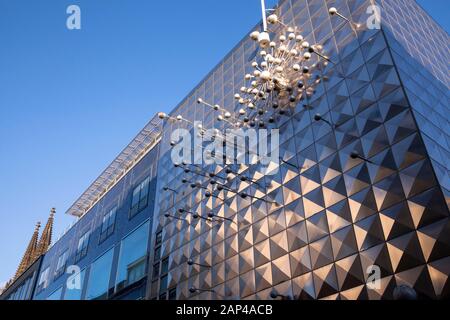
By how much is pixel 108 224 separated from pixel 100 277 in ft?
17.9

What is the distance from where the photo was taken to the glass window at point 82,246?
149ft

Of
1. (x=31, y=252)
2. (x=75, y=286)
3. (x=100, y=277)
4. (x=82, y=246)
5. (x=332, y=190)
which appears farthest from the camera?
(x=31, y=252)

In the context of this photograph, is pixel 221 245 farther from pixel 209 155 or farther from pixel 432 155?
pixel 432 155

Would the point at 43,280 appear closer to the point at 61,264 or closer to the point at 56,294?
the point at 61,264

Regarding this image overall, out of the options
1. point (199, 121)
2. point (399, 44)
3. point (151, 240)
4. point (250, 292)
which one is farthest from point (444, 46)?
point (151, 240)

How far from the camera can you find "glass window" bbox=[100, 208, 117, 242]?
40.8 m

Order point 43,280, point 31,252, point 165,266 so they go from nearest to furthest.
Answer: point 165,266, point 43,280, point 31,252

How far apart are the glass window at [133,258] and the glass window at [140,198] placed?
2028 millimetres

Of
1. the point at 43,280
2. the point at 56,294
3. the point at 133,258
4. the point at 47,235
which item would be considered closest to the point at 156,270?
the point at 133,258

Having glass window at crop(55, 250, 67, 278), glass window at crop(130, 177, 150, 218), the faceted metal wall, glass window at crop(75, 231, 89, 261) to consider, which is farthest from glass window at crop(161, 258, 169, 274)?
glass window at crop(55, 250, 67, 278)

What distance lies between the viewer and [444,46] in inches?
1113

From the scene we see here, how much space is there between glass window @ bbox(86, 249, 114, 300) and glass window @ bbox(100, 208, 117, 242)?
2222 mm

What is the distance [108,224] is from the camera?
41906mm

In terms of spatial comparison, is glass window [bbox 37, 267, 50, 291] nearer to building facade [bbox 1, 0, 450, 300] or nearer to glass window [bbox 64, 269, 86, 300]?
glass window [bbox 64, 269, 86, 300]
